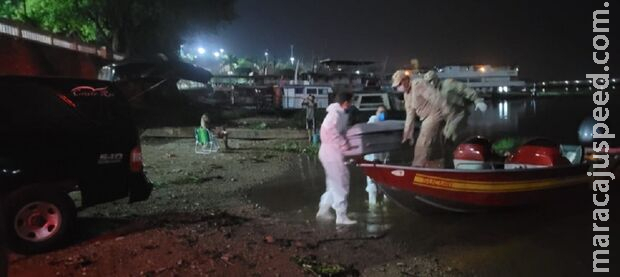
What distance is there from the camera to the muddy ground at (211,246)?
5.72 metres

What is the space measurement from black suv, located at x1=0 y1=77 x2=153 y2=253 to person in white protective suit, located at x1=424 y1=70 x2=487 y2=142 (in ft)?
17.0

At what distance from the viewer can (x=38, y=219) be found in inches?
237

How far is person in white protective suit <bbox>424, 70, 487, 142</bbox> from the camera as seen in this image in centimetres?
912

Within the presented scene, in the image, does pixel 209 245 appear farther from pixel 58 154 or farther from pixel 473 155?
pixel 473 155

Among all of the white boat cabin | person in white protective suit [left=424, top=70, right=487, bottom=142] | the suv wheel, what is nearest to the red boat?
person in white protective suit [left=424, top=70, right=487, bottom=142]

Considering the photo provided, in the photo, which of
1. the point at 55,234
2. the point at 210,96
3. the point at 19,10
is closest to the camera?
the point at 55,234

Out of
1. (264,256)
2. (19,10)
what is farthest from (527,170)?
(19,10)

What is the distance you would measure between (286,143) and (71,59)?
1151cm

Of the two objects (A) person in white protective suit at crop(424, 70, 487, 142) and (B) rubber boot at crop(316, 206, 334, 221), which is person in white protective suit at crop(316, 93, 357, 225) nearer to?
(B) rubber boot at crop(316, 206, 334, 221)

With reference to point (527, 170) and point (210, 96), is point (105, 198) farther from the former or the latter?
point (210, 96)

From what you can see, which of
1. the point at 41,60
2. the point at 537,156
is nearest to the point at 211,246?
the point at 537,156

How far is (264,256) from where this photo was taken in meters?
6.30

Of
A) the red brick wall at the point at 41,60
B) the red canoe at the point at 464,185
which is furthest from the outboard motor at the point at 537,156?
the red brick wall at the point at 41,60

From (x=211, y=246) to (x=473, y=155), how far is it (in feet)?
16.8
